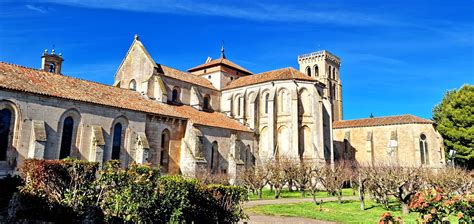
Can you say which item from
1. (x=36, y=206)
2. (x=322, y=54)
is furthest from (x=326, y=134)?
(x=36, y=206)

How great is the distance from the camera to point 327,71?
235ft

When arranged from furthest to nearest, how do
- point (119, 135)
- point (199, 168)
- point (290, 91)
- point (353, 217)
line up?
point (290, 91) → point (199, 168) → point (119, 135) → point (353, 217)

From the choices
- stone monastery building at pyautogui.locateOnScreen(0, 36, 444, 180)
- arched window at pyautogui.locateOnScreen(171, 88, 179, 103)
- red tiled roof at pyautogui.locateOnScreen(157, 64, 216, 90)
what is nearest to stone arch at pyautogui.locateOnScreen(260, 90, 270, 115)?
stone monastery building at pyautogui.locateOnScreen(0, 36, 444, 180)

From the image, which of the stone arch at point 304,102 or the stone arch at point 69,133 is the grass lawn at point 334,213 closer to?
the stone arch at point 69,133

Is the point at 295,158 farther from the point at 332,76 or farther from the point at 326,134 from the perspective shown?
the point at 332,76

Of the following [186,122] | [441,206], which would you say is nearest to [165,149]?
[186,122]

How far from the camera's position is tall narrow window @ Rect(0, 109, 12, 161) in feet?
73.5

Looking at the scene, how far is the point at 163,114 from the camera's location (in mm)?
31938

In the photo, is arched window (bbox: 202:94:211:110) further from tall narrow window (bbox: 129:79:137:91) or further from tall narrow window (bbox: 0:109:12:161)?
tall narrow window (bbox: 0:109:12:161)

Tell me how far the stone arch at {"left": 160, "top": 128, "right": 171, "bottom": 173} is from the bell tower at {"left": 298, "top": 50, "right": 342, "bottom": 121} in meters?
45.1

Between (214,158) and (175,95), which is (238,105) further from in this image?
(214,158)

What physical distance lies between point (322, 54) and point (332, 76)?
5.71 m

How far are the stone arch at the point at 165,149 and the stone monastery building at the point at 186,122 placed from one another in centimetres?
10

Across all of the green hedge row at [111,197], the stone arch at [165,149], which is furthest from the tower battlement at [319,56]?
the green hedge row at [111,197]
